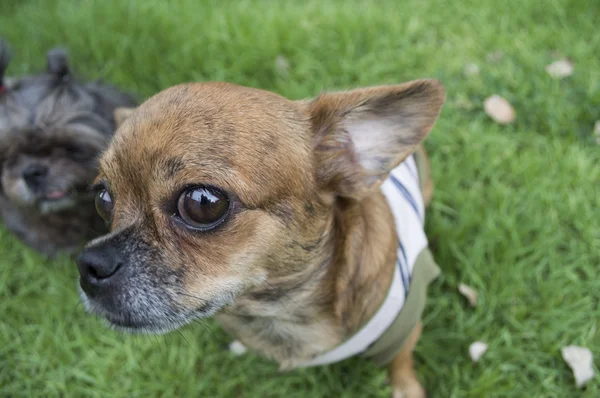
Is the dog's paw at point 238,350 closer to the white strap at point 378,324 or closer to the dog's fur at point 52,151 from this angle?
the white strap at point 378,324

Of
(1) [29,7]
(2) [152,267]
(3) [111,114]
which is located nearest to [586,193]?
(2) [152,267]

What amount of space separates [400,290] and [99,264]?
1150mm

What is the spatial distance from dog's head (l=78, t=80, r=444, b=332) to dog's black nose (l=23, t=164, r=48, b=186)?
1196mm

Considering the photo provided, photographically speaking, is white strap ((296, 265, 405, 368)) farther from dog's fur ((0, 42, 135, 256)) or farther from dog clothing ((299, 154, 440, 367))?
dog's fur ((0, 42, 135, 256))

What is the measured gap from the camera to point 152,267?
1532 millimetres

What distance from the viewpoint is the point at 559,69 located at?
3568 mm

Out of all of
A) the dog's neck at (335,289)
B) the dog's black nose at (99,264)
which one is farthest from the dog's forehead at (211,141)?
the dog's neck at (335,289)

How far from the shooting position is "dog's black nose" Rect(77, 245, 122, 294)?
150cm

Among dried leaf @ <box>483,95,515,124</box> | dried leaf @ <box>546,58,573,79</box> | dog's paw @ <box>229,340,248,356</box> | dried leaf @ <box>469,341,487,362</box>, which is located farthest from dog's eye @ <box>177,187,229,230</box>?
dried leaf @ <box>546,58,573,79</box>

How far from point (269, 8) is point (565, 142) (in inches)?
98.9

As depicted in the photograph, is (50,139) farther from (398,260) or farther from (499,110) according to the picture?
(499,110)

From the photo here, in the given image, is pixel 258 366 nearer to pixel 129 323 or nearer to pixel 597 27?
pixel 129 323

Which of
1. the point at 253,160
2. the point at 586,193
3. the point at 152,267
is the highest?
the point at 253,160

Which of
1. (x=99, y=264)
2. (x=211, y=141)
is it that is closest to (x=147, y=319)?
(x=99, y=264)
